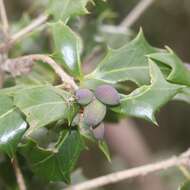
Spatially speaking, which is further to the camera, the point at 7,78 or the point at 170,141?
the point at 170,141

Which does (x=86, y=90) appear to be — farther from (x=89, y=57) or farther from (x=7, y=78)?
(x=89, y=57)

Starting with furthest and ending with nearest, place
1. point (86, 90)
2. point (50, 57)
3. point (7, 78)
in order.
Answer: point (7, 78) → point (50, 57) → point (86, 90)

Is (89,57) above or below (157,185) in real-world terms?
above

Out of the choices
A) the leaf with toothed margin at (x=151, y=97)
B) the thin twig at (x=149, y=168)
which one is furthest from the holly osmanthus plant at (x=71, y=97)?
the thin twig at (x=149, y=168)

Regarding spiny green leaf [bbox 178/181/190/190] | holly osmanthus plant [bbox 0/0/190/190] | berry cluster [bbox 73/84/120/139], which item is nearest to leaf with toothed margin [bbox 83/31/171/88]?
holly osmanthus plant [bbox 0/0/190/190]

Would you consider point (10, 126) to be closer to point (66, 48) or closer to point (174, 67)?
point (66, 48)

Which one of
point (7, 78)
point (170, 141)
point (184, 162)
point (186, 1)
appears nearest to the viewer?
point (184, 162)

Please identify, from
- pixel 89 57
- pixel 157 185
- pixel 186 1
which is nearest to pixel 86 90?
pixel 89 57

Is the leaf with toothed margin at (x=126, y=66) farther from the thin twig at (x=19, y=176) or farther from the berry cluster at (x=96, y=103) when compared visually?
the thin twig at (x=19, y=176)
